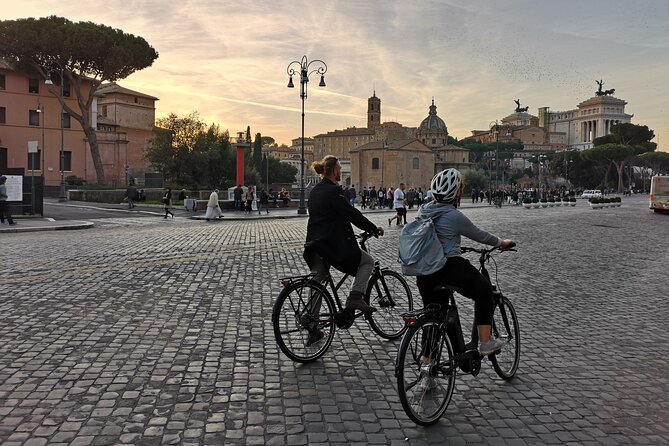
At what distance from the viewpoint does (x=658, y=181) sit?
38.6 metres

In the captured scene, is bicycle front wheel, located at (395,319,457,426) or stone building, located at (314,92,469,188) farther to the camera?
stone building, located at (314,92,469,188)

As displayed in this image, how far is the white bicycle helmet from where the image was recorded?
421 cm

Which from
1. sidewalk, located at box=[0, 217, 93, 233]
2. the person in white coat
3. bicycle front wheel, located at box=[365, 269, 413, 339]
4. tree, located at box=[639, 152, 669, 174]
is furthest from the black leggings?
tree, located at box=[639, 152, 669, 174]

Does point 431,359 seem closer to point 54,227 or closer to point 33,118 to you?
point 54,227

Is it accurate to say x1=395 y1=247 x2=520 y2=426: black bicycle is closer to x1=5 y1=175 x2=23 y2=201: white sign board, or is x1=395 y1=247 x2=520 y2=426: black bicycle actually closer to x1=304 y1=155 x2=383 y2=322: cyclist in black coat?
x1=304 y1=155 x2=383 y2=322: cyclist in black coat

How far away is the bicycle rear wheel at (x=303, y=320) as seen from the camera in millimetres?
5105

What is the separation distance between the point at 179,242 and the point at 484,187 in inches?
3465

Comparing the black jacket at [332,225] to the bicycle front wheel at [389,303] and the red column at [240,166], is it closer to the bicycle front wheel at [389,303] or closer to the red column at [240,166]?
the bicycle front wheel at [389,303]

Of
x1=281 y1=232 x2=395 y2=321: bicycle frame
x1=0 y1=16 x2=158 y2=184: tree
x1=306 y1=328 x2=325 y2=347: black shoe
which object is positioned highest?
x1=0 y1=16 x2=158 y2=184: tree

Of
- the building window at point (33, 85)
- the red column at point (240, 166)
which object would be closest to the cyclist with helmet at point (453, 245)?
the red column at point (240, 166)

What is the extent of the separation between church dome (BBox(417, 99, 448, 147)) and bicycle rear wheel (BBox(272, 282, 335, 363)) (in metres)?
117

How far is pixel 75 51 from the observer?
48938 mm

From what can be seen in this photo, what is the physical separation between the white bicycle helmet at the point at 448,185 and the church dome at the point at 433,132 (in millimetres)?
117688

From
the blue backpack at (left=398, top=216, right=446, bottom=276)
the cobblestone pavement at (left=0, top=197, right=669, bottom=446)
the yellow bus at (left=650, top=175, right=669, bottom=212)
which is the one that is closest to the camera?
the cobblestone pavement at (left=0, top=197, right=669, bottom=446)
